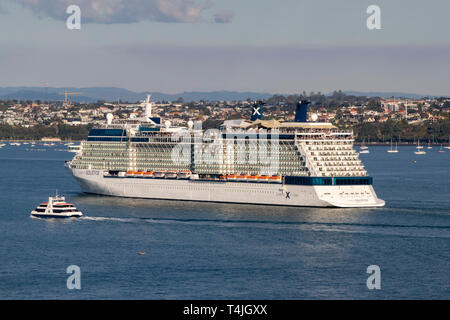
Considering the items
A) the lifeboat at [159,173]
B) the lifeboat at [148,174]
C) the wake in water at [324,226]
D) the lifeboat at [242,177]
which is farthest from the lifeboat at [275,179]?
the lifeboat at [148,174]

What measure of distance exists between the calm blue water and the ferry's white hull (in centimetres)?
116

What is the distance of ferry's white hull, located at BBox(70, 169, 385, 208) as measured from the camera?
2532 inches

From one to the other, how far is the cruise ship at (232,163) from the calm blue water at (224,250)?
154 cm

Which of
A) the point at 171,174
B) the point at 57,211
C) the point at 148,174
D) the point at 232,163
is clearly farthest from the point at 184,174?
the point at 57,211

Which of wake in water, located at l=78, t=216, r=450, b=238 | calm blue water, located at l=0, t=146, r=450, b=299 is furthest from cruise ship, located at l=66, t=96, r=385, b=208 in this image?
wake in water, located at l=78, t=216, r=450, b=238

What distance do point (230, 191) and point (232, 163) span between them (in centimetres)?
264

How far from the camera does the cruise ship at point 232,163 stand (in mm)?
65188

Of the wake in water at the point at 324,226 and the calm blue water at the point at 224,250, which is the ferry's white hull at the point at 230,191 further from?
the wake in water at the point at 324,226

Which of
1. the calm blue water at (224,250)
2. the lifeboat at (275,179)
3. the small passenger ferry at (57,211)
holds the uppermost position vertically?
the lifeboat at (275,179)

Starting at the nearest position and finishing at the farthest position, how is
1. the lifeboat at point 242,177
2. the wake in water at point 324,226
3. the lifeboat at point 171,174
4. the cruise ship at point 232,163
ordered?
the wake in water at point 324,226 → the cruise ship at point 232,163 → the lifeboat at point 242,177 → the lifeboat at point 171,174

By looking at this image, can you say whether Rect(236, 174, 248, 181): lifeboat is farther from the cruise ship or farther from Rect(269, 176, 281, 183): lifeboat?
Rect(269, 176, 281, 183): lifeboat

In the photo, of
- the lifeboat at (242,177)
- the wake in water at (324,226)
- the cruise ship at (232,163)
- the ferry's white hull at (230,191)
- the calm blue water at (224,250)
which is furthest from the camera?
the lifeboat at (242,177)
